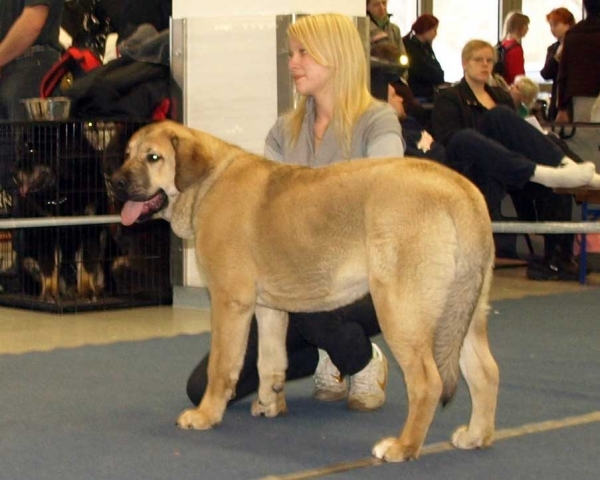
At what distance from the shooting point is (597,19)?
1073 cm

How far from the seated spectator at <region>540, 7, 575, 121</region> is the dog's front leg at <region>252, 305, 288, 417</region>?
25.9 feet

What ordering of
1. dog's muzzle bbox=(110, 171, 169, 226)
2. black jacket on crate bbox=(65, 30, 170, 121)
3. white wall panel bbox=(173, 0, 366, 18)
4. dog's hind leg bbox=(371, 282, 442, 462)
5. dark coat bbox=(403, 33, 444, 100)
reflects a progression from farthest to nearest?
dark coat bbox=(403, 33, 444, 100), black jacket on crate bbox=(65, 30, 170, 121), white wall panel bbox=(173, 0, 366, 18), dog's muzzle bbox=(110, 171, 169, 226), dog's hind leg bbox=(371, 282, 442, 462)

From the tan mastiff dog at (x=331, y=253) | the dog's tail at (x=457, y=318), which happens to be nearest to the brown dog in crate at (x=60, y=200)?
the tan mastiff dog at (x=331, y=253)

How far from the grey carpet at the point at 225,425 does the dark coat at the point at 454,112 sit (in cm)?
298

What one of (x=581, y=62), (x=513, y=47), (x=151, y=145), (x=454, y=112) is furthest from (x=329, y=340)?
(x=513, y=47)

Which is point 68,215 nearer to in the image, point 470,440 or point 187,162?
point 187,162

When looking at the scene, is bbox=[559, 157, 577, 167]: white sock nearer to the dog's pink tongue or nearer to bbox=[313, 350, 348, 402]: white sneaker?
bbox=[313, 350, 348, 402]: white sneaker

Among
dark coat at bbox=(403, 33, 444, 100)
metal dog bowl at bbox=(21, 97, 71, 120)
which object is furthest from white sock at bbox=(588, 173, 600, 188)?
dark coat at bbox=(403, 33, 444, 100)

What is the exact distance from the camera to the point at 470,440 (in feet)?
12.4

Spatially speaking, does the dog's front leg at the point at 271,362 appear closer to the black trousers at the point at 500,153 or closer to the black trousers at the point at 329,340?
the black trousers at the point at 329,340

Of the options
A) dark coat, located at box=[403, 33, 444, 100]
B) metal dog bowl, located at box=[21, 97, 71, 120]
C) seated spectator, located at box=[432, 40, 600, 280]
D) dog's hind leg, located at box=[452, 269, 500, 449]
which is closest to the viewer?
dog's hind leg, located at box=[452, 269, 500, 449]

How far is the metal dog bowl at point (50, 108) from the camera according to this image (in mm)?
7059

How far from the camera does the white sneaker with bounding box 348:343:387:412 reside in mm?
4426

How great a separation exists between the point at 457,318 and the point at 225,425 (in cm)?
104
